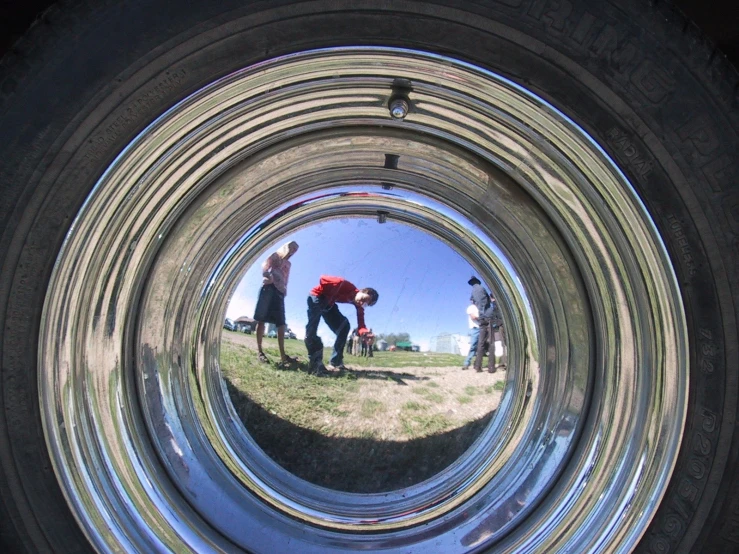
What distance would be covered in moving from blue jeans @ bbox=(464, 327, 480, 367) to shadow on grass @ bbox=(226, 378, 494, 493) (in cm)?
33

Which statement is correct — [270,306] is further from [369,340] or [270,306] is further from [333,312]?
[369,340]

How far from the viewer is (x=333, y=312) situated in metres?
1.79

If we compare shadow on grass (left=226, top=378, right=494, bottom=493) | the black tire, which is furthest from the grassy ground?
the black tire

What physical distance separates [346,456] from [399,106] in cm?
123

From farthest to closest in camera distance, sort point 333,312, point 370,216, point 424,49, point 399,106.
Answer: point 370,216 < point 333,312 < point 399,106 < point 424,49

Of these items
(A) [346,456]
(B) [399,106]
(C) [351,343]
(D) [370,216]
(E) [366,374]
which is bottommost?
(A) [346,456]

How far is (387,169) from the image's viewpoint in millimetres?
1727

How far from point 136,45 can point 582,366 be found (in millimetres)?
1489

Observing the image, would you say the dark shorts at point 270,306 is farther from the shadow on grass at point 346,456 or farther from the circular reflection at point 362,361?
the shadow on grass at point 346,456

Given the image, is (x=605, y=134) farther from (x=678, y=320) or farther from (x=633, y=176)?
(x=678, y=320)

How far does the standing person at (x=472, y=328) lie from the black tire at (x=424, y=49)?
0.87 m

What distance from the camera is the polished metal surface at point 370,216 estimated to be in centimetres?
119

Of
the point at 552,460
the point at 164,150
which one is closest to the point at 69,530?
the point at 164,150

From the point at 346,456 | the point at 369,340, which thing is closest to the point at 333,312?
the point at 369,340
